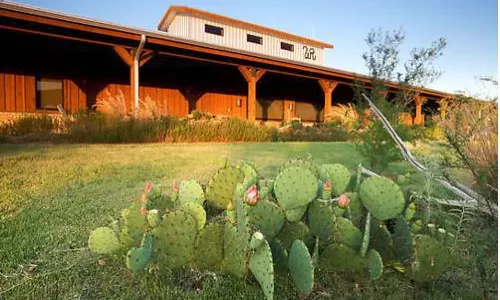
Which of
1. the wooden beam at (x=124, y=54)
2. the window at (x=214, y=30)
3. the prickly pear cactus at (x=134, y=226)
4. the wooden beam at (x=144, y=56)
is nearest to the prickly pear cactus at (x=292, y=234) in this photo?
the prickly pear cactus at (x=134, y=226)

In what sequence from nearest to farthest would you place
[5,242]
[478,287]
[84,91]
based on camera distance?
[478,287] < [5,242] < [84,91]

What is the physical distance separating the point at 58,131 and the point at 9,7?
2.14m

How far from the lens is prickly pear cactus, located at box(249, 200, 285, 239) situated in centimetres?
117

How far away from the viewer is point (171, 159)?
3.92 metres

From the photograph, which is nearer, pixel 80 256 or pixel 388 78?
pixel 80 256

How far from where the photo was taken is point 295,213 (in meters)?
1.23

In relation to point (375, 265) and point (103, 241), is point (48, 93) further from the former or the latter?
point (375, 265)

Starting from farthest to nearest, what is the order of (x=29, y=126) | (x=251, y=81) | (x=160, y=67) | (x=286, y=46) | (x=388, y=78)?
(x=286, y=46)
(x=160, y=67)
(x=251, y=81)
(x=29, y=126)
(x=388, y=78)

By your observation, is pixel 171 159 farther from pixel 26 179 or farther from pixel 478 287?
pixel 478 287

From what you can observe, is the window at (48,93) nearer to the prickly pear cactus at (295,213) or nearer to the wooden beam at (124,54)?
the wooden beam at (124,54)

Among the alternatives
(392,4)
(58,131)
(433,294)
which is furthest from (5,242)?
(58,131)

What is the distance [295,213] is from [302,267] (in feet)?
0.73

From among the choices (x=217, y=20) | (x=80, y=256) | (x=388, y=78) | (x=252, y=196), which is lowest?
(x=80, y=256)

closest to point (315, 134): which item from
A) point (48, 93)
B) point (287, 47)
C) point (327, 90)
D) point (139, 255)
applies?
point (327, 90)
